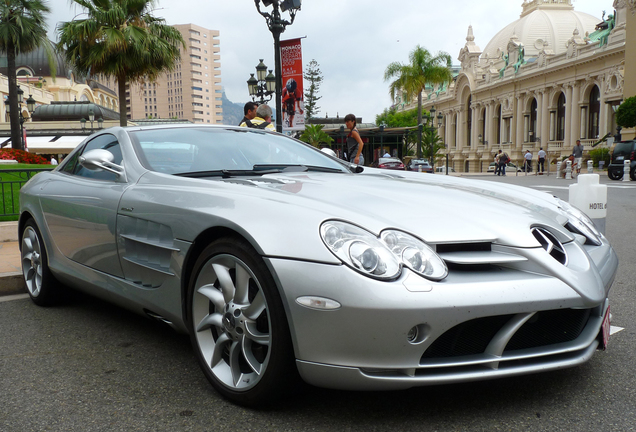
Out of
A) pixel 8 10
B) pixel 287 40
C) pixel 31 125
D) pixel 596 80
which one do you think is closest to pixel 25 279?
pixel 287 40

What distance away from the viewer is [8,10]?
2734 cm

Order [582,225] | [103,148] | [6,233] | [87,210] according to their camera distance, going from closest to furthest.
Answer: [582,225], [87,210], [103,148], [6,233]

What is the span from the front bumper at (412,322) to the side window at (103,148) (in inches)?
70.1

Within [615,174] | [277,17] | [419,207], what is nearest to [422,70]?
[615,174]

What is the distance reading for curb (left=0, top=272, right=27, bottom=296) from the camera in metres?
4.82

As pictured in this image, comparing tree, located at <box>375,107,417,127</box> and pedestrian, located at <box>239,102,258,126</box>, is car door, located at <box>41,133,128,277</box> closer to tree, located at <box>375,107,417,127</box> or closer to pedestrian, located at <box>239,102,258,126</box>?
pedestrian, located at <box>239,102,258,126</box>

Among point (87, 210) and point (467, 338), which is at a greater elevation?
point (87, 210)

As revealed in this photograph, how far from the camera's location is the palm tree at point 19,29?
26375mm

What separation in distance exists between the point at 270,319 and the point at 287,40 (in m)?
9.77

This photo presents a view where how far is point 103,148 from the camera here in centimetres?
395

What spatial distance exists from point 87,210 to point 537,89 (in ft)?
202

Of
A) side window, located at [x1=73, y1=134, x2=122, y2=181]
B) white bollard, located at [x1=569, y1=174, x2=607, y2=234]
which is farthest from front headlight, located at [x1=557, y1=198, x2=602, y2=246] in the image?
side window, located at [x1=73, y1=134, x2=122, y2=181]

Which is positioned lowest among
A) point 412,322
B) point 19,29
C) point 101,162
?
point 412,322

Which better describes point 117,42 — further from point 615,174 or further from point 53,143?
point 53,143
